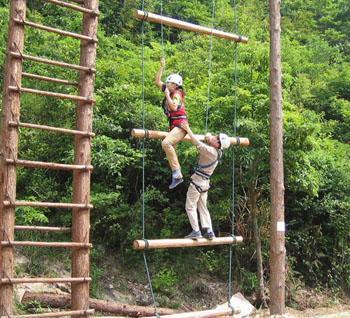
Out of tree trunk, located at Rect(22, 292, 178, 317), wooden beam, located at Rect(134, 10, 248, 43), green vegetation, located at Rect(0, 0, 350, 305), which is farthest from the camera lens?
green vegetation, located at Rect(0, 0, 350, 305)

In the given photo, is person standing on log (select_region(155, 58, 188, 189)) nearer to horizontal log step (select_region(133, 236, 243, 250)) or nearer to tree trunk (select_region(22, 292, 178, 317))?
horizontal log step (select_region(133, 236, 243, 250))

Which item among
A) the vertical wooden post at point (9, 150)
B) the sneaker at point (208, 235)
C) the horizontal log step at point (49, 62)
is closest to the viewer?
the vertical wooden post at point (9, 150)

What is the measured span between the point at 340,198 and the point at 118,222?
447 centimetres

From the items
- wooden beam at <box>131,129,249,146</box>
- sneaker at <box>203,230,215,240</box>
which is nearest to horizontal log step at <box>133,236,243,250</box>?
sneaker at <box>203,230,215,240</box>

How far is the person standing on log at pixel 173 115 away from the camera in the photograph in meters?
5.18

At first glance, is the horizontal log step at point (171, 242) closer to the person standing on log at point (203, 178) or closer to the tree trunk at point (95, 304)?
the person standing on log at point (203, 178)

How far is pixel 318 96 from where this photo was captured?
13.4 meters

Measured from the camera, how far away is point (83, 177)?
4.74m

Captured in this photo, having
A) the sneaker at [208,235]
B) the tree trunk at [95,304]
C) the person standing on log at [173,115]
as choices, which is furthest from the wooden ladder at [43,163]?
the tree trunk at [95,304]

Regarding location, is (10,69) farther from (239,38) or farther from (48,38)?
(48,38)

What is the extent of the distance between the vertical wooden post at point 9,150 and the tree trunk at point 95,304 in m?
3.15

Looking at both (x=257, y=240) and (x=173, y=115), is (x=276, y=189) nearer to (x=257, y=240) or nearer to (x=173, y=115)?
(x=257, y=240)

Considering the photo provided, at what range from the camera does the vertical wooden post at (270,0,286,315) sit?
6977mm

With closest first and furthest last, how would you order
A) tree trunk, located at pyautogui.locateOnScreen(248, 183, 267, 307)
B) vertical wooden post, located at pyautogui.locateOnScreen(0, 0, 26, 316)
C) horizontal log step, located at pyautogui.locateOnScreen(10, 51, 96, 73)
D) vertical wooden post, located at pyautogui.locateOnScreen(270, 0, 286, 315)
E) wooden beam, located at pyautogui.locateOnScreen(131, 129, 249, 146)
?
vertical wooden post, located at pyautogui.locateOnScreen(0, 0, 26, 316) < horizontal log step, located at pyautogui.locateOnScreen(10, 51, 96, 73) < wooden beam, located at pyautogui.locateOnScreen(131, 129, 249, 146) < vertical wooden post, located at pyautogui.locateOnScreen(270, 0, 286, 315) < tree trunk, located at pyautogui.locateOnScreen(248, 183, 267, 307)
